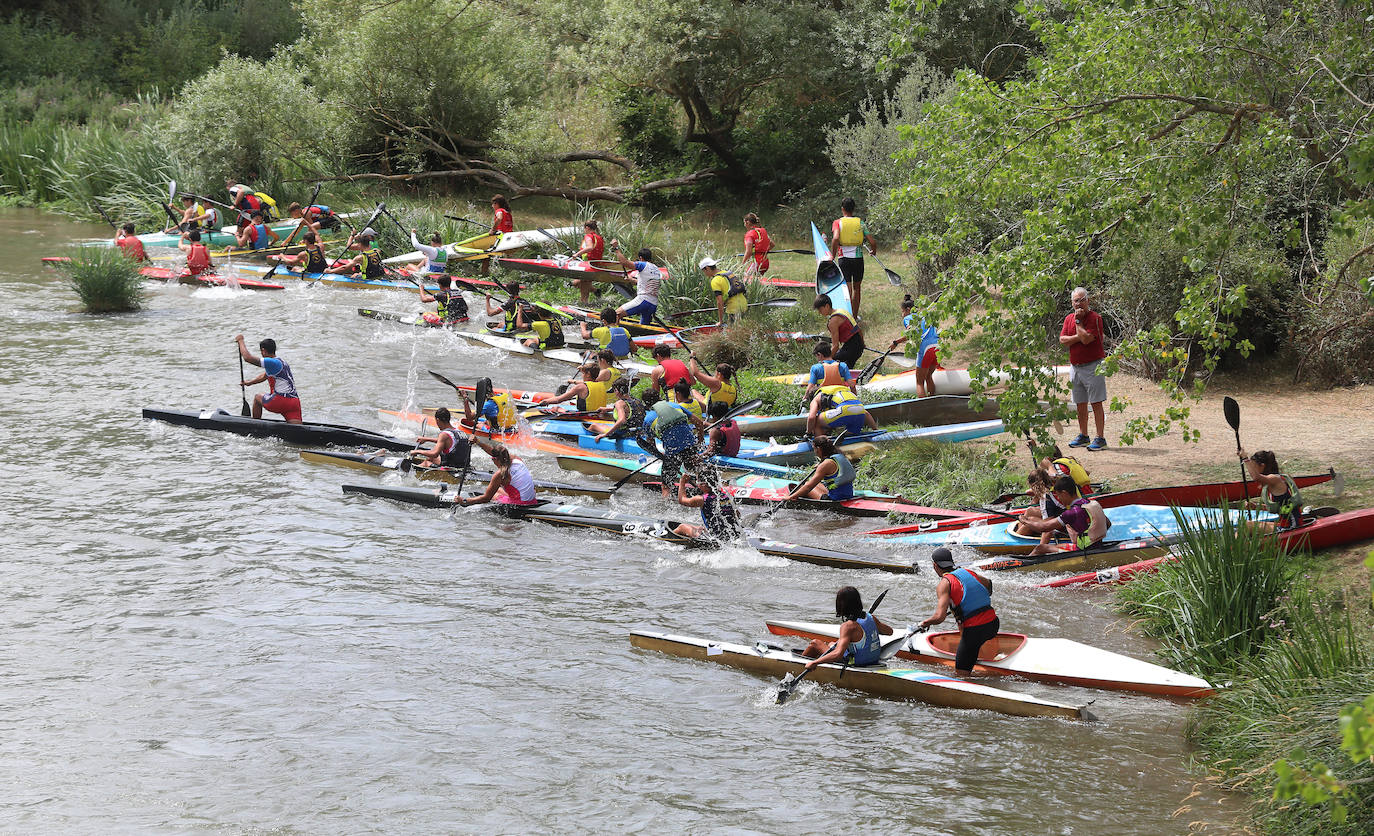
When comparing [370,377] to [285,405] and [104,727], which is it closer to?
[285,405]

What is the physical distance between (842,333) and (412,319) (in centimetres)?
918

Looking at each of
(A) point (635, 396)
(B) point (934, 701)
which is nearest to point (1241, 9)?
(B) point (934, 701)

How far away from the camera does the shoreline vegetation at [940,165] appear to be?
7465mm

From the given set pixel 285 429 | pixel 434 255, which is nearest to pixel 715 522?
pixel 285 429

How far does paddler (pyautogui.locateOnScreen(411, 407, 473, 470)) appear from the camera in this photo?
39.1 ft

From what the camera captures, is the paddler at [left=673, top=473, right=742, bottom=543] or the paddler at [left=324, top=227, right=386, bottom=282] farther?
the paddler at [left=324, top=227, right=386, bottom=282]

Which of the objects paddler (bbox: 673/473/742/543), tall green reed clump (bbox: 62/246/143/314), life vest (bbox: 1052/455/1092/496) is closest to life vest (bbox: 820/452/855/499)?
paddler (bbox: 673/473/742/543)

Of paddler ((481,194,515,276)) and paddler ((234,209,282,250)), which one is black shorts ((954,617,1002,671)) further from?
paddler ((234,209,282,250))

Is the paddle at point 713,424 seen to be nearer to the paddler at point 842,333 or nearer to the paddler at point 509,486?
the paddler at point 509,486

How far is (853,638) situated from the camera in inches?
297

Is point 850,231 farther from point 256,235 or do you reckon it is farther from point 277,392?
point 256,235

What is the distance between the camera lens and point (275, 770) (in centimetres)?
670

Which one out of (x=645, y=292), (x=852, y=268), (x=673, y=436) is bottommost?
(x=673, y=436)

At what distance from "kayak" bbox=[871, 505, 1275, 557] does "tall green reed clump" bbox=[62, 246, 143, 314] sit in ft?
50.5
